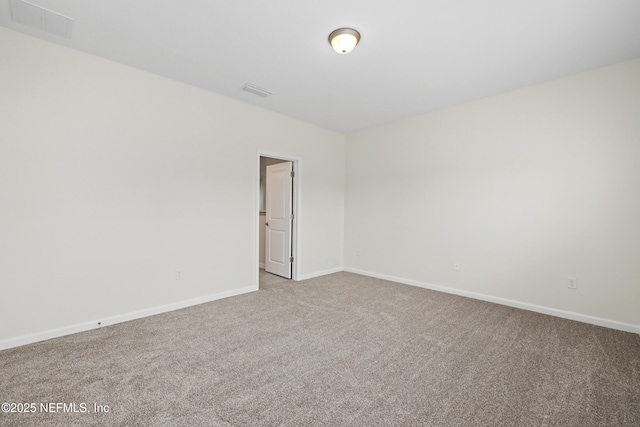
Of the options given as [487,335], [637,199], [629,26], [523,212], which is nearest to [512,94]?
[629,26]

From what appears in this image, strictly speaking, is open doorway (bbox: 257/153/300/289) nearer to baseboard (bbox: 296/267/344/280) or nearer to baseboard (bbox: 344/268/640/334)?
baseboard (bbox: 296/267/344/280)

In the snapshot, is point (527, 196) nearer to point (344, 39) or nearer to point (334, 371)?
point (344, 39)

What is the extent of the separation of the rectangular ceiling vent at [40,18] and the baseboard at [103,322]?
2.69 m

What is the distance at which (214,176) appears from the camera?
366 centimetres

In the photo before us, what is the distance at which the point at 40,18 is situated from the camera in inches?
87.1

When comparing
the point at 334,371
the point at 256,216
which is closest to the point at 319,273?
the point at 256,216

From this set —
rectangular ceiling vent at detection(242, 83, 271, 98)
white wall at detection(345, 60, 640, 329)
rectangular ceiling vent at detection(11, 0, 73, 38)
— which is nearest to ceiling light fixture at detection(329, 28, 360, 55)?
rectangular ceiling vent at detection(242, 83, 271, 98)

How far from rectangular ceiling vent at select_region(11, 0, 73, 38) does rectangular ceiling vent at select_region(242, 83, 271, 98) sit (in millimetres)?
1630

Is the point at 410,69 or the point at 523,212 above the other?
the point at 410,69

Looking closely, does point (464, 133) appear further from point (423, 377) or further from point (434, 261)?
point (423, 377)

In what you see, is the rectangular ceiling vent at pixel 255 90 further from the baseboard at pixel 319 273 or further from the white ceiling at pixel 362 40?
the baseboard at pixel 319 273

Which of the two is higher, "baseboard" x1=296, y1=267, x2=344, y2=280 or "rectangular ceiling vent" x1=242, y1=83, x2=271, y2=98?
"rectangular ceiling vent" x1=242, y1=83, x2=271, y2=98

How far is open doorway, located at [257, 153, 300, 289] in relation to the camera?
4.79 m

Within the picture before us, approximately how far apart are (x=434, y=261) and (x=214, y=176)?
3501mm
